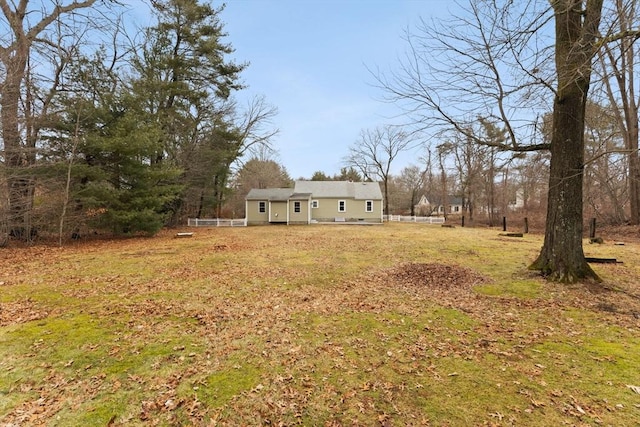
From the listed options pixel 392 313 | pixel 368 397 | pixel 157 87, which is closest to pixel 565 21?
pixel 392 313

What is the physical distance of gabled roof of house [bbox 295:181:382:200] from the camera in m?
27.2

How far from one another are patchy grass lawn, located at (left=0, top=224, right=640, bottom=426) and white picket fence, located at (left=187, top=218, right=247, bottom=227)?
16982 mm

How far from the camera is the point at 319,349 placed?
3.49 meters

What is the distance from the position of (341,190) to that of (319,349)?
24.7 metres

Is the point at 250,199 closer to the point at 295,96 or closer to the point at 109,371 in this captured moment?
the point at 295,96

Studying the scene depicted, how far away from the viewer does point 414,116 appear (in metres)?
6.84

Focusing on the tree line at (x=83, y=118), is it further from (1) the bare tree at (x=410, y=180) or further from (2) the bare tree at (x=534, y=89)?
(1) the bare tree at (x=410, y=180)

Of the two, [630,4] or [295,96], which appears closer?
[630,4]

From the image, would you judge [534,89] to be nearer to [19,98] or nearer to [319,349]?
[319,349]

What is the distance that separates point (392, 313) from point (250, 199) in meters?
22.1

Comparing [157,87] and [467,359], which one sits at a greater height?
[157,87]

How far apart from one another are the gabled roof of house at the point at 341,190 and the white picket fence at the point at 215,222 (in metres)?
6.40

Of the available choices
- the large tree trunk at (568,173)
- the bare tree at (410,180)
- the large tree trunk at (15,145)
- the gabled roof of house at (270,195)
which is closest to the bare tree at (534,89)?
the large tree trunk at (568,173)

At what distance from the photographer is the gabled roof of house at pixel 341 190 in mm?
27203
